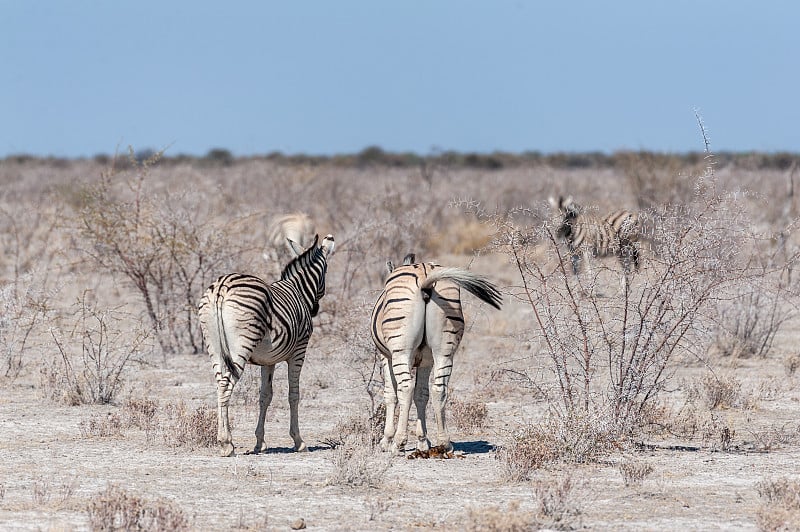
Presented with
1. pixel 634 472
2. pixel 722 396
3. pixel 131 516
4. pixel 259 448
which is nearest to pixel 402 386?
pixel 259 448

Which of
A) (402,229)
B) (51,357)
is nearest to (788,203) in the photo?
(402,229)

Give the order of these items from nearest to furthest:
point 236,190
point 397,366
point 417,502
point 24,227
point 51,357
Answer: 1. point 417,502
2. point 397,366
3. point 51,357
4. point 24,227
5. point 236,190

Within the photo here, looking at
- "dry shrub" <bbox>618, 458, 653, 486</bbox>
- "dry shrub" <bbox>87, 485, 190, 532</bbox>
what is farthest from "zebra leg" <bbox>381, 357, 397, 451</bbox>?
"dry shrub" <bbox>87, 485, 190, 532</bbox>

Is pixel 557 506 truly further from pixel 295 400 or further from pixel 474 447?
pixel 295 400

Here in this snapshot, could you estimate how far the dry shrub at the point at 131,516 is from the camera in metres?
6.48

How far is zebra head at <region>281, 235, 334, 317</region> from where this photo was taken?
9852 millimetres

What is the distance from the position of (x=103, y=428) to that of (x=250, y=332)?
189 cm

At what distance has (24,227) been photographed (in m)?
23.5

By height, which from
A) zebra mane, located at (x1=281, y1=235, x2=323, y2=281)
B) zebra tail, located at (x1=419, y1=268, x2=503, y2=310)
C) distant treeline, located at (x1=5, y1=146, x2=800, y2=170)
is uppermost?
distant treeline, located at (x1=5, y1=146, x2=800, y2=170)

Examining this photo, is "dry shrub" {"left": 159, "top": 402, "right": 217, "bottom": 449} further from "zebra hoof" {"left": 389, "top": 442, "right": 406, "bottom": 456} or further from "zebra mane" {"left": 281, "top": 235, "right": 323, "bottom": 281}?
"zebra hoof" {"left": 389, "top": 442, "right": 406, "bottom": 456}

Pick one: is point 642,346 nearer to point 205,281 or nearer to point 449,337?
point 449,337

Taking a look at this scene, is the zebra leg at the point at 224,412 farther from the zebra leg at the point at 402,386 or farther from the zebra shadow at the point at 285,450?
the zebra leg at the point at 402,386

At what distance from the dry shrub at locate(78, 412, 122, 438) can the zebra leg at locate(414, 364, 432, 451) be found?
8.03 ft

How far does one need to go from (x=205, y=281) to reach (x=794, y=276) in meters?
9.64
